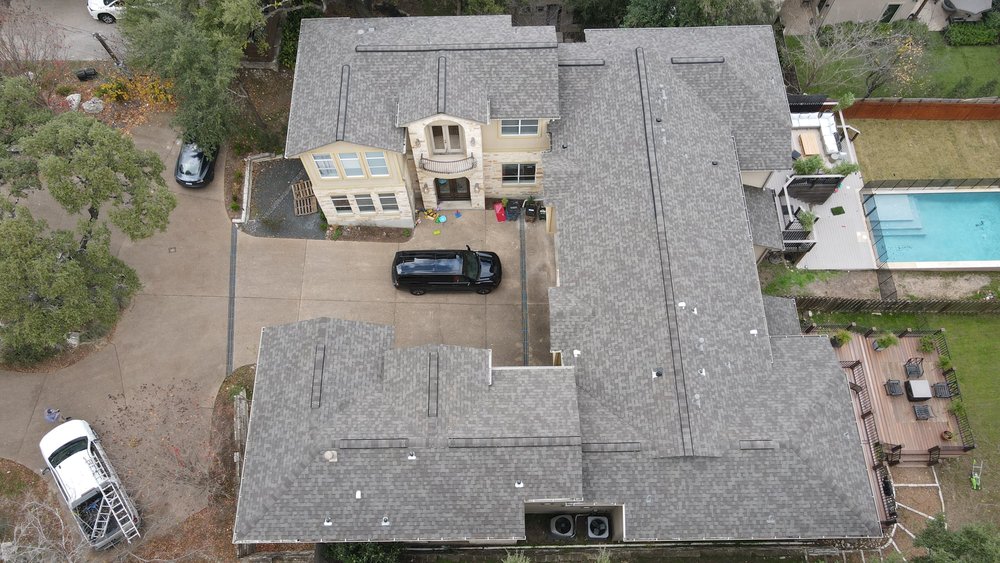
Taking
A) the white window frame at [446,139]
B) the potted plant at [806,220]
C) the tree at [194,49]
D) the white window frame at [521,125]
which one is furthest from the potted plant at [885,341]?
the tree at [194,49]

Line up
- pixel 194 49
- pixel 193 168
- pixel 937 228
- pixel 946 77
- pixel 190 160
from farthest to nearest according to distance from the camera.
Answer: pixel 946 77
pixel 937 228
pixel 190 160
pixel 193 168
pixel 194 49

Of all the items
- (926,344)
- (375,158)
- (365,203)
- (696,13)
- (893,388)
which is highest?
(696,13)

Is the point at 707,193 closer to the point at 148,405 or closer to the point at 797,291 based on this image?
the point at 797,291

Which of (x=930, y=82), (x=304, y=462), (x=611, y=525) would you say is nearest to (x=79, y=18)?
(x=304, y=462)

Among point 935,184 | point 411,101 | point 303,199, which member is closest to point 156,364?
point 303,199

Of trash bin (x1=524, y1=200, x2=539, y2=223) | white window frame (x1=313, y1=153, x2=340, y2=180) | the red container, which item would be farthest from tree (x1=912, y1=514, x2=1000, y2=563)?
white window frame (x1=313, y1=153, x2=340, y2=180)

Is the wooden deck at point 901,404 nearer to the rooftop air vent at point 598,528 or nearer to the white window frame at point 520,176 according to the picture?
the rooftop air vent at point 598,528

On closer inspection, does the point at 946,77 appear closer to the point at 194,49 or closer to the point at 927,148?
the point at 927,148
